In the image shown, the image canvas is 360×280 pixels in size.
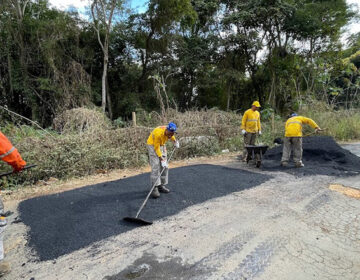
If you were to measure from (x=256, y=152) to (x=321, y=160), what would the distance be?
73.3 inches

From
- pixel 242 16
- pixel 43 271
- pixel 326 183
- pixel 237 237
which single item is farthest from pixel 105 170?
pixel 242 16

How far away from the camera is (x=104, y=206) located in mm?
→ 2961

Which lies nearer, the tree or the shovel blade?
the shovel blade

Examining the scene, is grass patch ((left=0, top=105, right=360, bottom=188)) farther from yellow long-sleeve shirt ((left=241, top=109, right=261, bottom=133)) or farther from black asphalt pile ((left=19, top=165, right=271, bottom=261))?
yellow long-sleeve shirt ((left=241, top=109, right=261, bottom=133))

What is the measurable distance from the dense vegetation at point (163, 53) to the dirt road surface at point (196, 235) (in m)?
4.79

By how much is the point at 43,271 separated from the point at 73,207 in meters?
1.16

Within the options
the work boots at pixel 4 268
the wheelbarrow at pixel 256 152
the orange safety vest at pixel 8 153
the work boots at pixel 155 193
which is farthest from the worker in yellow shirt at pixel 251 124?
the work boots at pixel 4 268

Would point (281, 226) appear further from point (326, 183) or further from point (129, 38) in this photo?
point (129, 38)

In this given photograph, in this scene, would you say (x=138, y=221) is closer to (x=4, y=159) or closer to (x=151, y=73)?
(x=4, y=159)

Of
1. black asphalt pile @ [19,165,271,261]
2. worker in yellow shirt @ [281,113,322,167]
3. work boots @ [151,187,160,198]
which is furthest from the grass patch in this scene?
worker in yellow shirt @ [281,113,322,167]

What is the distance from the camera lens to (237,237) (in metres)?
2.27

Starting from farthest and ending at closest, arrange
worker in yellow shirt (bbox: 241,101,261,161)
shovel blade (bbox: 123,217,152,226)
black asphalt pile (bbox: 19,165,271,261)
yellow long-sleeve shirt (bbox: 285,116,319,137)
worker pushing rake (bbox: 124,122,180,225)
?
worker in yellow shirt (bbox: 241,101,261,161) < yellow long-sleeve shirt (bbox: 285,116,319,137) < worker pushing rake (bbox: 124,122,180,225) < shovel blade (bbox: 123,217,152,226) < black asphalt pile (bbox: 19,165,271,261)

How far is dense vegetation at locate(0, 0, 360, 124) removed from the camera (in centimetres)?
780

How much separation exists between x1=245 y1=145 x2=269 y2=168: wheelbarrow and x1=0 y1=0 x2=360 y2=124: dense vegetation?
134 inches
